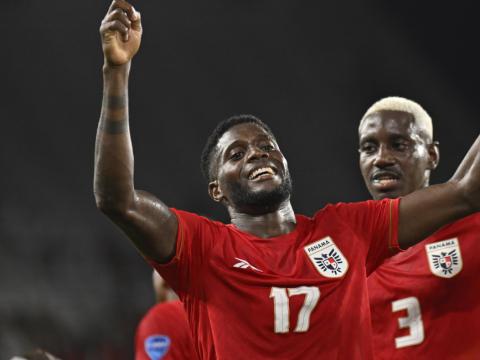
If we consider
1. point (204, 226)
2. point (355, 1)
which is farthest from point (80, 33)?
point (204, 226)

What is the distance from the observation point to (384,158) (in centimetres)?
331

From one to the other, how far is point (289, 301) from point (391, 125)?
1.38 meters

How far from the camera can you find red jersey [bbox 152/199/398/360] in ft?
7.35

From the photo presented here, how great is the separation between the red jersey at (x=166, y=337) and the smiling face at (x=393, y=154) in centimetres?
118

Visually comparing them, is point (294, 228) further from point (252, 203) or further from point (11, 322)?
point (11, 322)

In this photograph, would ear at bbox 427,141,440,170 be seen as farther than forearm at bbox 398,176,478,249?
Yes

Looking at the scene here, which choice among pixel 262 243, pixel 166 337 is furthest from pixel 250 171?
pixel 166 337

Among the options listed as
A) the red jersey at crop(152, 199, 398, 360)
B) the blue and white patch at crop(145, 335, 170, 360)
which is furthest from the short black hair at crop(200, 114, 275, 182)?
the blue and white patch at crop(145, 335, 170, 360)

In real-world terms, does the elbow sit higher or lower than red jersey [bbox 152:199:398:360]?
higher

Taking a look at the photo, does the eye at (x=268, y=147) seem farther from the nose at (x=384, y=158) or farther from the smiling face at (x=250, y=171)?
the nose at (x=384, y=158)

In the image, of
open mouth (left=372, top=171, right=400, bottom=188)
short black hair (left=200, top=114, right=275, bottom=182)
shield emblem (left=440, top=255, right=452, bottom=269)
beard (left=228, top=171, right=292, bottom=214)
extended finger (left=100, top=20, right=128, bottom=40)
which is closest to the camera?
extended finger (left=100, top=20, right=128, bottom=40)

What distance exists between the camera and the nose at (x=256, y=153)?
2.59 metres

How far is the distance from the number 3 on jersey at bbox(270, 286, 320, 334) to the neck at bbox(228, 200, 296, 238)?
0.32m

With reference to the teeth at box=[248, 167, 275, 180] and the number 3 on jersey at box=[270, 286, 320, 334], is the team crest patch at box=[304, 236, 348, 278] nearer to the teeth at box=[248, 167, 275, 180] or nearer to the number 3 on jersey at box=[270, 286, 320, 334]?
the number 3 on jersey at box=[270, 286, 320, 334]
